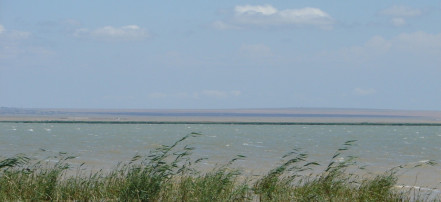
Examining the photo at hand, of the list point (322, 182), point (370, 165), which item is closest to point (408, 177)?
point (370, 165)

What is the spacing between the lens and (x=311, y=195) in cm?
1852

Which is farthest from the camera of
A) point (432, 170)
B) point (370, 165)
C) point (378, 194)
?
point (370, 165)

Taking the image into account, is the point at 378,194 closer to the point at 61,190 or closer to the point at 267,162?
the point at 61,190

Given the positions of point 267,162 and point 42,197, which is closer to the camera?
point 42,197

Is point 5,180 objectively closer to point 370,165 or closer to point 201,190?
point 201,190

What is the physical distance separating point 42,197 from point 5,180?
1.22m

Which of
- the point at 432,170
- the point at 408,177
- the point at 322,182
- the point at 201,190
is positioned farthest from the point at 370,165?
the point at 201,190

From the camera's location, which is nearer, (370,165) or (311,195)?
(311,195)

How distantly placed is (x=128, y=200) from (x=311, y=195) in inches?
184

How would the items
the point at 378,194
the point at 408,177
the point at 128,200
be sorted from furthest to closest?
the point at 408,177, the point at 378,194, the point at 128,200

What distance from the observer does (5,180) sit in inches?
736

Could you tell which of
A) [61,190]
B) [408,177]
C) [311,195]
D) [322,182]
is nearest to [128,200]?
[61,190]

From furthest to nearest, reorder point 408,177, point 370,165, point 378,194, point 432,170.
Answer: point 370,165 < point 432,170 < point 408,177 < point 378,194

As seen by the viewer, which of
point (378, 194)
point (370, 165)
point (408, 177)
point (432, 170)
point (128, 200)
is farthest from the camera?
point (370, 165)
